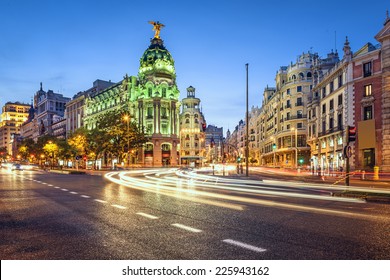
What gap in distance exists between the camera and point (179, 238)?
6.49 meters

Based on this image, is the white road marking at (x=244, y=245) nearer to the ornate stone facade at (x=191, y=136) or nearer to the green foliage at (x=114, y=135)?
the green foliage at (x=114, y=135)

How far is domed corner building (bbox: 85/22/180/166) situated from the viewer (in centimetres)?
9262

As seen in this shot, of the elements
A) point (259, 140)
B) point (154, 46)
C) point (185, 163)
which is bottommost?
point (185, 163)

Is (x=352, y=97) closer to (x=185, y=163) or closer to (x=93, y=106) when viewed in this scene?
(x=185, y=163)

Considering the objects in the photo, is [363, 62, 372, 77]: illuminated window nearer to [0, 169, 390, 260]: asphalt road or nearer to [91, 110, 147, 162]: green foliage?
[91, 110, 147, 162]: green foliage

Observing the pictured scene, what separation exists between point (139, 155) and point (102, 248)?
88427 millimetres

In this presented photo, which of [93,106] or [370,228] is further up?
[93,106]

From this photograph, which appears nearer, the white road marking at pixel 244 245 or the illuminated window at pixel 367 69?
the white road marking at pixel 244 245

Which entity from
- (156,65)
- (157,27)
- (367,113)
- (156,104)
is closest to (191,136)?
(156,104)

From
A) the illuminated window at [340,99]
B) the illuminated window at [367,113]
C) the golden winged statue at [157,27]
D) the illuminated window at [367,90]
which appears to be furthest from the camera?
the golden winged statue at [157,27]

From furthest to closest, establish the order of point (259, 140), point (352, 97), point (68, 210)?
point (259, 140) < point (352, 97) < point (68, 210)

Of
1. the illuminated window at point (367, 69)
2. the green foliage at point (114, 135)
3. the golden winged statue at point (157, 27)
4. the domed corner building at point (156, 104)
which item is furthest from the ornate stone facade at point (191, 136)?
the illuminated window at point (367, 69)

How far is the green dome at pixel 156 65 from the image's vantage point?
94.6 metres
